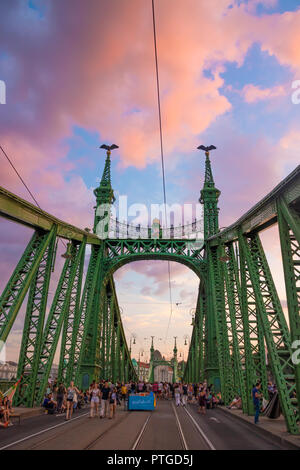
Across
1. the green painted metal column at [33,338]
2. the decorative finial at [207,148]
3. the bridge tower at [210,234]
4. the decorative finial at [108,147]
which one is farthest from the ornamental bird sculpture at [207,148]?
the green painted metal column at [33,338]

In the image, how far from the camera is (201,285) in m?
34.2

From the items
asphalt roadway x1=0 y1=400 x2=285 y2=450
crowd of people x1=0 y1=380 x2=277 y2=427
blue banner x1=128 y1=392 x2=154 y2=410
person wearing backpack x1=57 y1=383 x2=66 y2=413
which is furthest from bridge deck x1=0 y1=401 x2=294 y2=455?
blue banner x1=128 y1=392 x2=154 y2=410

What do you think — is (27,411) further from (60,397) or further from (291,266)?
(291,266)

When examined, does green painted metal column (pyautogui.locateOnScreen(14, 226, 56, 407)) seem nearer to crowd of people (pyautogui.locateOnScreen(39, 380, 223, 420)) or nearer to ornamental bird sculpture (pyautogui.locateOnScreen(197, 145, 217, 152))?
crowd of people (pyautogui.locateOnScreen(39, 380, 223, 420))

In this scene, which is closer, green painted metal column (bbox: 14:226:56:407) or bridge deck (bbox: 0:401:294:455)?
bridge deck (bbox: 0:401:294:455)

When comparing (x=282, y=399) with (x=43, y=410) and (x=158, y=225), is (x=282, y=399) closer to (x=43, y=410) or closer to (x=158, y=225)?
(x=43, y=410)

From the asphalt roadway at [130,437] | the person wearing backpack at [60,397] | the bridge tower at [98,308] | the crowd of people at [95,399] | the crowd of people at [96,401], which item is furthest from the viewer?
the bridge tower at [98,308]

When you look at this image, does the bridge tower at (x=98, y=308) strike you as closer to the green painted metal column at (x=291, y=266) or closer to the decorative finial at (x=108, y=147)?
the decorative finial at (x=108, y=147)

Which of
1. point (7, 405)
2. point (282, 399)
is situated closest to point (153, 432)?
point (282, 399)

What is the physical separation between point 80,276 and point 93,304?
7693mm

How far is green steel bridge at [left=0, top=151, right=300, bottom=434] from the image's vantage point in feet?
37.6

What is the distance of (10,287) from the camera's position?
1520cm

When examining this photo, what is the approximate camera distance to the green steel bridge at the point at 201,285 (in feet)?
37.6

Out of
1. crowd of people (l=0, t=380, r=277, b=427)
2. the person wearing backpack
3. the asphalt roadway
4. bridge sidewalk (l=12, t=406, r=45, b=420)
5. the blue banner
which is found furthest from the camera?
the blue banner
